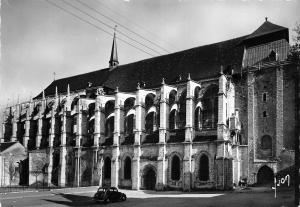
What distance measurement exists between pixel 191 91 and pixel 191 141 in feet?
16.2

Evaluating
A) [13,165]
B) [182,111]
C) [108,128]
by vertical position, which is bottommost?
[13,165]

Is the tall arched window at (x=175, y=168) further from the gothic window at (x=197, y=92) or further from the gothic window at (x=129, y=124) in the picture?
the gothic window at (x=129, y=124)

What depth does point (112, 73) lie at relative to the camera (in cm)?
5072

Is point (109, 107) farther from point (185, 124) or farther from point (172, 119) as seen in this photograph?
point (185, 124)

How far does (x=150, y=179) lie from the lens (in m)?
36.8

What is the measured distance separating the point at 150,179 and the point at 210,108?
9497mm

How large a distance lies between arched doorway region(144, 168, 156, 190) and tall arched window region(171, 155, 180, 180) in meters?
2.36

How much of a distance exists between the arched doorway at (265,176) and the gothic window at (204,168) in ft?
15.9

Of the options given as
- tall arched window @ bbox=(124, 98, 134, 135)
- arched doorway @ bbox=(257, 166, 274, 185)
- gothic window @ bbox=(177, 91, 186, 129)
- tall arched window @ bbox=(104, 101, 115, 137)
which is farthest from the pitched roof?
tall arched window @ bbox=(104, 101, 115, 137)

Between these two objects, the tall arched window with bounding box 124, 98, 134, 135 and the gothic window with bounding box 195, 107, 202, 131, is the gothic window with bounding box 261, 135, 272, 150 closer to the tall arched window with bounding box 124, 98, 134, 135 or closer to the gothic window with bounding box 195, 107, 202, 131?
the gothic window with bounding box 195, 107, 202, 131

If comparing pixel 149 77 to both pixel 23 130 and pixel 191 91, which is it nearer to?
pixel 191 91

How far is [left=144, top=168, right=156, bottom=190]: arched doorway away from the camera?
36.5 metres

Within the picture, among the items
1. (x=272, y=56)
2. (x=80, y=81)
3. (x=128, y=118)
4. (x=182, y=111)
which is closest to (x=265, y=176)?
(x=182, y=111)

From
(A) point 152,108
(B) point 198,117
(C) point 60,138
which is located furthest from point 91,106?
(B) point 198,117
